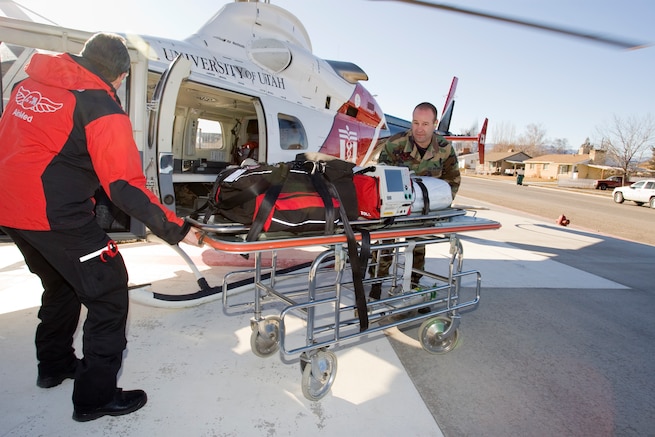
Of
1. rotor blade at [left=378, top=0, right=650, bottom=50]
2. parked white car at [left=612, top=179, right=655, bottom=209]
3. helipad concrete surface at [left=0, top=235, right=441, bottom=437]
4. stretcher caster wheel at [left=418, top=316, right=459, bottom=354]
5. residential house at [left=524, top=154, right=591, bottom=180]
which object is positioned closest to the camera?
rotor blade at [left=378, top=0, right=650, bottom=50]

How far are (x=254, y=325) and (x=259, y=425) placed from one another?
0.82 metres

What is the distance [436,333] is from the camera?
3.27 m

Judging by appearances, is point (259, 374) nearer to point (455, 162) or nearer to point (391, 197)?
point (391, 197)

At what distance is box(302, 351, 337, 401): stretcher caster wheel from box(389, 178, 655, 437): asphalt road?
25.3 inches

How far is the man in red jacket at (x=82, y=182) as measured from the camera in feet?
6.39

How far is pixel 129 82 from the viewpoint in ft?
12.0

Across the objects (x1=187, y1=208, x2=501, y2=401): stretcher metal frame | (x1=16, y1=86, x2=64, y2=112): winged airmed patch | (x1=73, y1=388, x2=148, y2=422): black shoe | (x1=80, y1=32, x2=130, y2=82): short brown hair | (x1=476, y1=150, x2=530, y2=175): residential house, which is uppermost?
(x1=80, y1=32, x2=130, y2=82): short brown hair

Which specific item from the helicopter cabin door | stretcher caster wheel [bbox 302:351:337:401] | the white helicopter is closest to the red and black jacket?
stretcher caster wheel [bbox 302:351:337:401]

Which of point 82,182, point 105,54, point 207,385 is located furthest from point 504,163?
point 82,182

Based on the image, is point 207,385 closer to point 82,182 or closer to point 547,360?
point 82,182

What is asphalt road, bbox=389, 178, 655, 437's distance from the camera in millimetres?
2548

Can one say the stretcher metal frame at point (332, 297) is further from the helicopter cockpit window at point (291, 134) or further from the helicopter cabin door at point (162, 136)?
the helicopter cockpit window at point (291, 134)

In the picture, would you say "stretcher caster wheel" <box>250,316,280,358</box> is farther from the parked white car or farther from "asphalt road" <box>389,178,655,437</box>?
the parked white car

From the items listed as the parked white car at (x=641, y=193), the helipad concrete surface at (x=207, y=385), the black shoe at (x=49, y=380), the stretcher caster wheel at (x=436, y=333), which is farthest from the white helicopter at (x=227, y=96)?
the parked white car at (x=641, y=193)
